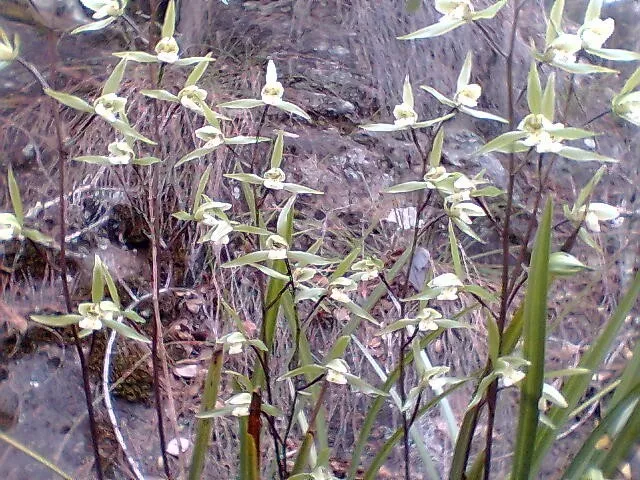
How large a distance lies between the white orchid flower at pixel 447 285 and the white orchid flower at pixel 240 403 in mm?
222

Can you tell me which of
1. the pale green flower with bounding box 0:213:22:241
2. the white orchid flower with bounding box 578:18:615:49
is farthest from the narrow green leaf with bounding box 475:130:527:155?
the pale green flower with bounding box 0:213:22:241

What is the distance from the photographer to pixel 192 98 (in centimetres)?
65

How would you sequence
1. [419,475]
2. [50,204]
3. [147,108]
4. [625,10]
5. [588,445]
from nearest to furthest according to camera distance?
[588,445] < [419,475] < [50,204] < [147,108] < [625,10]

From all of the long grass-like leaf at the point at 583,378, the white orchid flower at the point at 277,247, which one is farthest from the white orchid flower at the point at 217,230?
the long grass-like leaf at the point at 583,378

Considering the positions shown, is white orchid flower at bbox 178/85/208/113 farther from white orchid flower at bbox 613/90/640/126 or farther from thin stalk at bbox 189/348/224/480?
white orchid flower at bbox 613/90/640/126

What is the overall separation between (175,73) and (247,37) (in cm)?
23

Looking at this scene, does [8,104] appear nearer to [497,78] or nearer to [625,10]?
[497,78]

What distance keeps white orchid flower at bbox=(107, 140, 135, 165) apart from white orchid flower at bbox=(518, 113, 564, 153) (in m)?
0.38

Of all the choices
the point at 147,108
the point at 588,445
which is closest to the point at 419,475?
the point at 588,445

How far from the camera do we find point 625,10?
6.06ft

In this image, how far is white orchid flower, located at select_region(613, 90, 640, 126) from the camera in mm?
565

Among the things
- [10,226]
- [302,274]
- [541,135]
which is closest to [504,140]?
[541,135]

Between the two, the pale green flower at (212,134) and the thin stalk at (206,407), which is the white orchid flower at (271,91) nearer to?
the pale green flower at (212,134)

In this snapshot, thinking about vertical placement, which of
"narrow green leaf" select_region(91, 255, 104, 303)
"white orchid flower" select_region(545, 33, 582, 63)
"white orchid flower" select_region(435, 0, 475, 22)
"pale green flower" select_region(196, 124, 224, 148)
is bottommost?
"narrow green leaf" select_region(91, 255, 104, 303)
